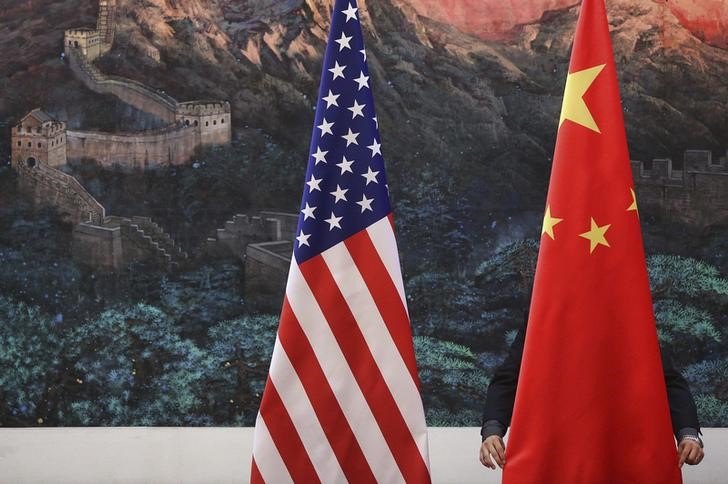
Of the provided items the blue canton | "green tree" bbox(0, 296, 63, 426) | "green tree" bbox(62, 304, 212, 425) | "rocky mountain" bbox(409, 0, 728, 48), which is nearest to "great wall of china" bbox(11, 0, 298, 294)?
"green tree" bbox(62, 304, 212, 425)

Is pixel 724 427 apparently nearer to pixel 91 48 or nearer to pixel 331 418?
pixel 331 418

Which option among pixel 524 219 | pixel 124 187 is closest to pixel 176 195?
pixel 124 187

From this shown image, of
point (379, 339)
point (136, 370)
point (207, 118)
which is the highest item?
point (207, 118)

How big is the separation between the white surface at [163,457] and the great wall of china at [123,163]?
1.02 m

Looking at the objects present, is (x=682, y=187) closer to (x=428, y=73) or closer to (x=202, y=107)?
(x=428, y=73)

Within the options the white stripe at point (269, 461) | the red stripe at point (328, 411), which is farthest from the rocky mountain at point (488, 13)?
the white stripe at point (269, 461)

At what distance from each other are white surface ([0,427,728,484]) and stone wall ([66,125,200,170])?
1.72 metres

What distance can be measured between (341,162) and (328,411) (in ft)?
3.26

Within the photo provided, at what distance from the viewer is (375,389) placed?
3410mm

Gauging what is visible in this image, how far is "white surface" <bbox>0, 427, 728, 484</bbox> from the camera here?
543cm

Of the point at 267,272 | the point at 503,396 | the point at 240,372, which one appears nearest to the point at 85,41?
the point at 267,272

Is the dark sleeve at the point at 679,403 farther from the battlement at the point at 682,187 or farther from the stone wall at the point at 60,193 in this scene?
the stone wall at the point at 60,193

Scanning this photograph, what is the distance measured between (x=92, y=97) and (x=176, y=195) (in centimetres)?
84

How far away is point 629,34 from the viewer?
5.40 metres
